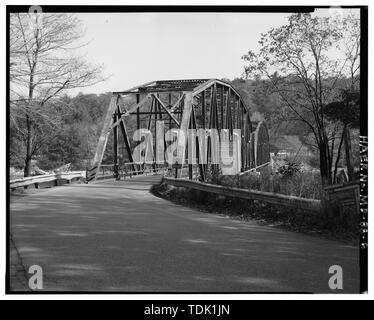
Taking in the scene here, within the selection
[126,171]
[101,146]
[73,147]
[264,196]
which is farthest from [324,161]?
[73,147]

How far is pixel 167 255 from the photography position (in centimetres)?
552

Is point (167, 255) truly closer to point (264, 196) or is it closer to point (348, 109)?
point (264, 196)

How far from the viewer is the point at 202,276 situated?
182 inches

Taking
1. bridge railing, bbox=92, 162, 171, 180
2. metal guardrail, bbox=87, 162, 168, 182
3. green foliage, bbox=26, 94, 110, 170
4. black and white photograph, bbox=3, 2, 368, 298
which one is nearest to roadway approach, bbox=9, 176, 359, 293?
black and white photograph, bbox=3, 2, 368, 298

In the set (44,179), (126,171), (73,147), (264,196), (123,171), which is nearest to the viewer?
(264,196)

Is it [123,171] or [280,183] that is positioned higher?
[280,183]

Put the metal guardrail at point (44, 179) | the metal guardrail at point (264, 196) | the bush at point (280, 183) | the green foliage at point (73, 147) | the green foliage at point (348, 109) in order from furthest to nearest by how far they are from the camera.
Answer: the green foliage at point (73, 147) < the metal guardrail at point (44, 179) < the bush at point (280, 183) < the green foliage at point (348, 109) < the metal guardrail at point (264, 196)

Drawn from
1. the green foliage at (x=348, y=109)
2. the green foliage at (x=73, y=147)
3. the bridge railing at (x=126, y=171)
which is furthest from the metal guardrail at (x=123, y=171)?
the green foliage at (x=73, y=147)

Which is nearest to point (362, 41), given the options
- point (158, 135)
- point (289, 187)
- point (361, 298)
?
point (361, 298)

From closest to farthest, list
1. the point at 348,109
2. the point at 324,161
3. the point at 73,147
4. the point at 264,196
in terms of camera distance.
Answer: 1. the point at 264,196
2. the point at 348,109
3. the point at 324,161
4. the point at 73,147

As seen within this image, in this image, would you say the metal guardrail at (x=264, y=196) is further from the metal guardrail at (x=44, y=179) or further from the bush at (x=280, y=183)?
the metal guardrail at (x=44, y=179)

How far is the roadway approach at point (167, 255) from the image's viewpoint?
4.37 m
